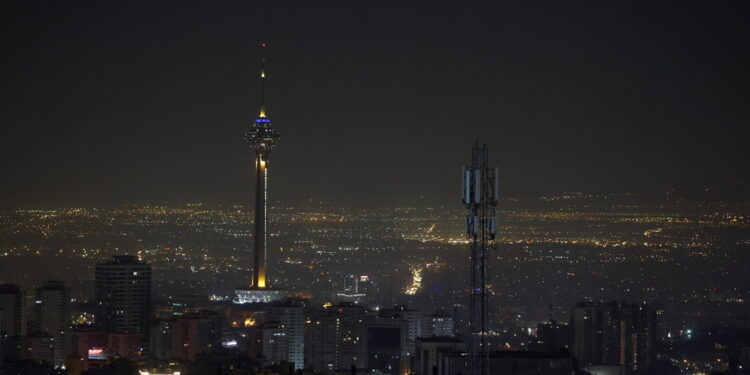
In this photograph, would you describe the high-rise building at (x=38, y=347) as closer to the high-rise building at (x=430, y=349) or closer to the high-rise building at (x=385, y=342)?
the high-rise building at (x=385, y=342)

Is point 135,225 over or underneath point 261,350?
over

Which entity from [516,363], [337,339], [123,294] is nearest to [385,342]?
[337,339]

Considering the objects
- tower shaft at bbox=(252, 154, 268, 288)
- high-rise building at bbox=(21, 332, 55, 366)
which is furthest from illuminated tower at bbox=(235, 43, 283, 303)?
high-rise building at bbox=(21, 332, 55, 366)

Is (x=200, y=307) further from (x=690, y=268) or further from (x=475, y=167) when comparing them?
(x=475, y=167)

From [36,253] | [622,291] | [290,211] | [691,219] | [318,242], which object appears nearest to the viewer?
[691,219]

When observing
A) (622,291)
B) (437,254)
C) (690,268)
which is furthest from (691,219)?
(437,254)

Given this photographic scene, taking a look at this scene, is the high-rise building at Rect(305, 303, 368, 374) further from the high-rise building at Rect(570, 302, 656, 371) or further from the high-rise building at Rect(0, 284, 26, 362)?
the high-rise building at Rect(0, 284, 26, 362)

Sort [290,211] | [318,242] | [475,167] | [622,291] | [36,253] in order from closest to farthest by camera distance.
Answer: [475,167], [622,291], [36,253], [318,242], [290,211]
